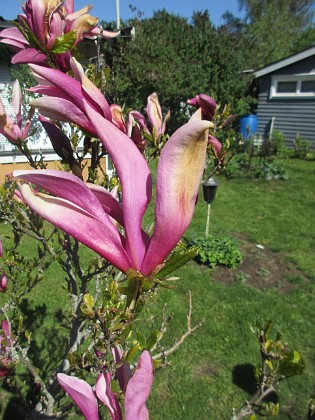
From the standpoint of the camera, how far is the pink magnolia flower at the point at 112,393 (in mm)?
607

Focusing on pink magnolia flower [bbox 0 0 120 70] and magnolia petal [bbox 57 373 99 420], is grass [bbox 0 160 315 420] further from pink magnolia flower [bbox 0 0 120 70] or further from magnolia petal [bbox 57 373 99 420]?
pink magnolia flower [bbox 0 0 120 70]

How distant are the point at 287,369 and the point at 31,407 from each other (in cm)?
149

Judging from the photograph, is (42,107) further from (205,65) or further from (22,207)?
(205,65)

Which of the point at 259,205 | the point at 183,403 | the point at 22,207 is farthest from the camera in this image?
the point at 259,205

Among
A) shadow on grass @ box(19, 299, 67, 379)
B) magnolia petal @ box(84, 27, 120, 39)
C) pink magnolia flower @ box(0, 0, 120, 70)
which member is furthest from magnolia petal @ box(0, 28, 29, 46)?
shadow on grass @ box(19, 299, 67, 379)

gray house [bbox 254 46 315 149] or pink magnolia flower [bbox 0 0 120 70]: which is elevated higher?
pink magnolia flower [bbox 0 0 120 70]

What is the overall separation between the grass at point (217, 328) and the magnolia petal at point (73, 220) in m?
1.29

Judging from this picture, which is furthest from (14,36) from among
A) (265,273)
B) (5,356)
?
(265,273)

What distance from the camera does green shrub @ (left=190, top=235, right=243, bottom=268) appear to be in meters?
4.93

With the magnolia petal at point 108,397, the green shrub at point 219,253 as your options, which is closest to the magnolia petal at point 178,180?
the magnolia petal at point 108,397

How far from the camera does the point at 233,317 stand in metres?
Result: 3.96

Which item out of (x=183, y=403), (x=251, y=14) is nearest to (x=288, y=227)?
(x=183, y=403)

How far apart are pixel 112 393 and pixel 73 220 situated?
0.38 m

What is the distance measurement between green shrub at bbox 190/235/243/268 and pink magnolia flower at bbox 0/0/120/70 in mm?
4197
